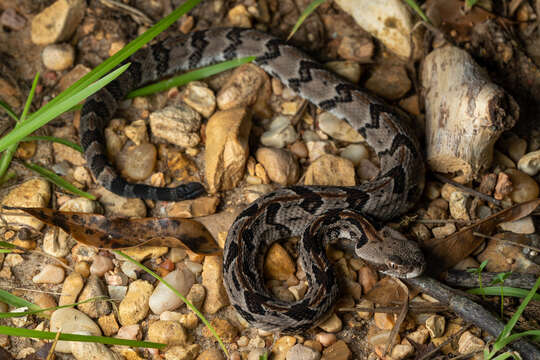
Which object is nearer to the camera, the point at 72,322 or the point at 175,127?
the point at 72,322

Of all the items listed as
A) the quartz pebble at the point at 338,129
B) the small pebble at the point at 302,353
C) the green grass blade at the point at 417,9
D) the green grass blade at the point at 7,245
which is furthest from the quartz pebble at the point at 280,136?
the green grass blade at the point at 7,245

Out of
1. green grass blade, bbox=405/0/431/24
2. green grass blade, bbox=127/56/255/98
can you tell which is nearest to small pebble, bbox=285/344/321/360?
green grass blade, bbox=127/56/255/98

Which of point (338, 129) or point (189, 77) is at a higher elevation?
point (189, 77)

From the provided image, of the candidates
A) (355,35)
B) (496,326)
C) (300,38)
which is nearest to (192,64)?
(300,38)

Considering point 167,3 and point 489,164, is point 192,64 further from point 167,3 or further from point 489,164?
point 489,164

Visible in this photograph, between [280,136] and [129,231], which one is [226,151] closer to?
[280,136]

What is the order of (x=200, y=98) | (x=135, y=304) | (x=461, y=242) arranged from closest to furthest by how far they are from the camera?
(x=135, y=304) < (x=461, y=242) < (x=200, y=98)

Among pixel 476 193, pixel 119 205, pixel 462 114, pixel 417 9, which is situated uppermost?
pixel 417 9

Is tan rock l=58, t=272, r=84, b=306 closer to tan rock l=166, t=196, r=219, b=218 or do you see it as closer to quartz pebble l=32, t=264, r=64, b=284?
quartz pebble l=32, t=264, r=64, b=284

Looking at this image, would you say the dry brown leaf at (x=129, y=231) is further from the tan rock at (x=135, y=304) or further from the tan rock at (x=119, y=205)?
the tan rock at (x=135, y=304)

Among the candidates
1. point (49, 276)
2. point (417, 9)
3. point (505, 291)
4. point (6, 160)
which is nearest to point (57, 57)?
point (6, 160)
